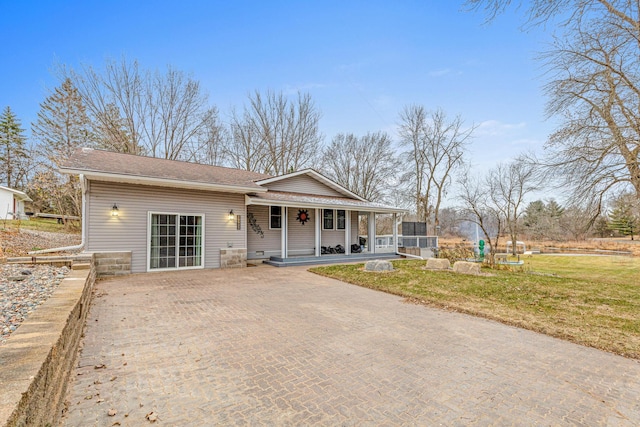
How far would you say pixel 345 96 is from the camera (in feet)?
62.2

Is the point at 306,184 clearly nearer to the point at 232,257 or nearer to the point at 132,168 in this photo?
the point at 232,257

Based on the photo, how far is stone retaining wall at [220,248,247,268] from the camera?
34.9 feet

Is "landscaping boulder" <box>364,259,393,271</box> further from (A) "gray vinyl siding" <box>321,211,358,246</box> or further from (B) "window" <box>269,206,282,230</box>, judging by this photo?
(B) "window" <box>269,206,282,230</box>

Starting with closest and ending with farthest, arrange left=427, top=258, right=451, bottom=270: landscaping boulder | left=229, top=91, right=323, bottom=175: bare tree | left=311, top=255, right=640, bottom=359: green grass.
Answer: left=311, top=255, right=640, bottom=359: green grass → left=427, top=258, right=451, bottom=270: landscaping boulder → left=229, top=91, right=323, bottom=175: bare tree

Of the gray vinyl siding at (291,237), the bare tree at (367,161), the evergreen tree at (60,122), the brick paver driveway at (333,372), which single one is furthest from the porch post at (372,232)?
the evergreen tree at (60,122)

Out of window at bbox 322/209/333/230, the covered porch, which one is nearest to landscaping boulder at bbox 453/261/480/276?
the covered porch

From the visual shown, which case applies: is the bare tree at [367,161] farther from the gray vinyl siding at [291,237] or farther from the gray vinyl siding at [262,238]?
the gray vinyl siding at [262,238]

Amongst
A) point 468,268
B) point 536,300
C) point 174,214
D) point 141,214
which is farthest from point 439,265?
point 141,214

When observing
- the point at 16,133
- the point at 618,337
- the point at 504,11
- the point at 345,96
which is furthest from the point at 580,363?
the point at 16,133

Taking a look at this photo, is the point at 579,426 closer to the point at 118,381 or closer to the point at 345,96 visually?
the point at 118,381

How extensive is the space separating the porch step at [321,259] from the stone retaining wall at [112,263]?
493 centimetres

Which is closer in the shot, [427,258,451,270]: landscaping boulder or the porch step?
[427,258,451,270]: landscaping boulder

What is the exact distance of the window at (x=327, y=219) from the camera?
14648 mm

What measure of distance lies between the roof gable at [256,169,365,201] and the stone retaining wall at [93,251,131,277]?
6032 millimetres
